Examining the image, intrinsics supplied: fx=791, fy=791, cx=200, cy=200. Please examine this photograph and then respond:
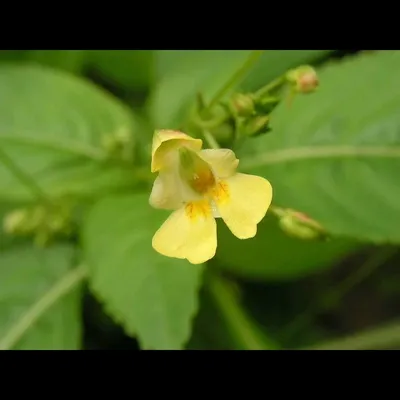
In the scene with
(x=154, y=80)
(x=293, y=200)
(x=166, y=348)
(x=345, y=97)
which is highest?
(x=154, y=80)

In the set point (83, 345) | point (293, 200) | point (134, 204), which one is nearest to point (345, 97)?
point (293, 200)

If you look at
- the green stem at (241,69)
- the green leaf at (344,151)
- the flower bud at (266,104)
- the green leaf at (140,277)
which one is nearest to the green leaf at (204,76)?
the green leaf at (344,151)

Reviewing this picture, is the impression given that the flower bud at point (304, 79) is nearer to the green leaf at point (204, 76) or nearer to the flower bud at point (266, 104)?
the flower bud at point (266, 104)

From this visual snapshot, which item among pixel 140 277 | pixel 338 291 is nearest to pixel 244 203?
pixel 140 277

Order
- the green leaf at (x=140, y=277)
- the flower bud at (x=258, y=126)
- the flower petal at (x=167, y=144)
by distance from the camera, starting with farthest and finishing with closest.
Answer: the green leaf at (x=140, y=277) → the flower bud at (x=258, y=126) → the flower petal at (x=167, y=144)

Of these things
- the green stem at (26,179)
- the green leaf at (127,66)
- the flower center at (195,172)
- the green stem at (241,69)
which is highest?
the green leaf at (127,66)

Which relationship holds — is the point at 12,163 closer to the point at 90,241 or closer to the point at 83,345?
the point at 90,241
